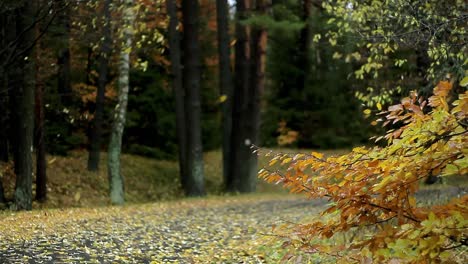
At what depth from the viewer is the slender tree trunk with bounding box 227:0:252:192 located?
717 inches

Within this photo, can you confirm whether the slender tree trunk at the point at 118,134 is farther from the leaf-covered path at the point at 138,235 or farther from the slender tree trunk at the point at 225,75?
the slender tree trunk at the point at 225,75

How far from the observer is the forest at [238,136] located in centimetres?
371

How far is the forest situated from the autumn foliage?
0.05ft

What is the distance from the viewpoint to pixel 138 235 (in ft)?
27.6

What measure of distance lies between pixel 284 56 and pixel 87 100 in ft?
33.1

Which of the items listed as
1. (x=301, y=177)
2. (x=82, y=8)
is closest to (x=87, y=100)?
(x=82, y=8)

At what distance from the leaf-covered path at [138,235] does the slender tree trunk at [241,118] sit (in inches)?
208

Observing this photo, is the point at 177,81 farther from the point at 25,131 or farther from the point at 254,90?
the point at 25,131

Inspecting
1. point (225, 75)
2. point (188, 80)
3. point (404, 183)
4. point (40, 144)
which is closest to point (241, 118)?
point (225, 75)

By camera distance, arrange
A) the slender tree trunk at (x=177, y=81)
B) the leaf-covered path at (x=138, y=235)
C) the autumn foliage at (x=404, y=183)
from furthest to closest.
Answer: the slender tree trunk at (x=177, y=81) → the leaf-covered path at (x=138, y=235) → the autumn foliage at (x=404, y=183)

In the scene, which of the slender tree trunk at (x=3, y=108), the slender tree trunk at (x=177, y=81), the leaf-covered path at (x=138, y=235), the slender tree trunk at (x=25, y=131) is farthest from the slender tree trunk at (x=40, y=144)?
the slender tree trunk at (x=177, y=81)

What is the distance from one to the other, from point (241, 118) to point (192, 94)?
2391mm

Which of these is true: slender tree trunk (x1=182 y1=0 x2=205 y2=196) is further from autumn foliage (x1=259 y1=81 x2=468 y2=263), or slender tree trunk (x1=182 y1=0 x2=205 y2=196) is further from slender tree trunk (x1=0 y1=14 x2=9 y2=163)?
autumn foliage (x1=259 y1=81 x2=468 y2=263)

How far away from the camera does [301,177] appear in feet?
13.2
